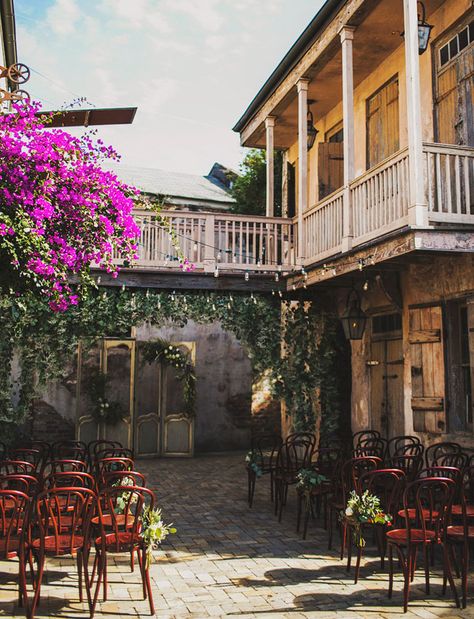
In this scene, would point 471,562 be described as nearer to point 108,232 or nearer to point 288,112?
point 108,232

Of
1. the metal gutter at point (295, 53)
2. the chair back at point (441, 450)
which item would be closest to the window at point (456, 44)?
the metal gutter at point (295, 53)

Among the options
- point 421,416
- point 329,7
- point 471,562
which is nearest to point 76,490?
point 471,562

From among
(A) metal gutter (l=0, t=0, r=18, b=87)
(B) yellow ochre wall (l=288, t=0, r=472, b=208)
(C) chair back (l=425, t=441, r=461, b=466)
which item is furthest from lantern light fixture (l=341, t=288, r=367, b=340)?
(A) metal gutter (l=0, t=0, r=18, b=87)

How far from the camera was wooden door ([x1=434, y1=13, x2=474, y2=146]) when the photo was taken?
25.5 ft

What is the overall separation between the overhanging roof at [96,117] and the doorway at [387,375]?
519 centimetres

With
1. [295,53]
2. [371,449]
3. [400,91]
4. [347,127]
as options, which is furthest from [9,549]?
[295,53]

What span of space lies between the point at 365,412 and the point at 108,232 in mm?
6342

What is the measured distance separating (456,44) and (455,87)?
0.59m

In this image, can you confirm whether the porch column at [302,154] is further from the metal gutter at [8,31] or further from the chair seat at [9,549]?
the chair seat at [9,549]

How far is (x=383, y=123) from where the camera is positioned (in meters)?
10.0

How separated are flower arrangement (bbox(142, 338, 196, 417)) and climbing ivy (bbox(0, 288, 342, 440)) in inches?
136

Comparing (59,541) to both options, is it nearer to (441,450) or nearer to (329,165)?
(441,450)

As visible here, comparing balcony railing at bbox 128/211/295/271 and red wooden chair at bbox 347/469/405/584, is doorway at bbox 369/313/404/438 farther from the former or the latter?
red wooden chair at bbox 347/469/405/584

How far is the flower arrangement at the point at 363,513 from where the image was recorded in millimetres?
5216
